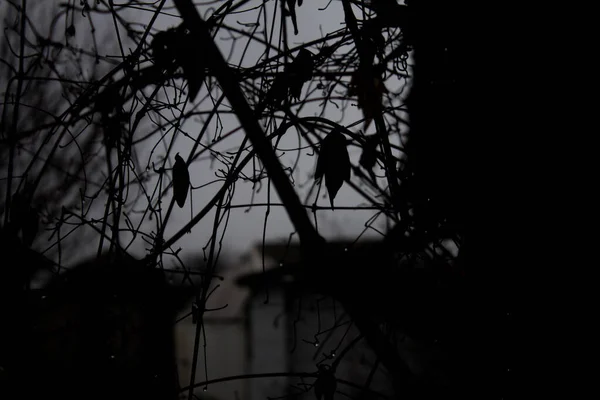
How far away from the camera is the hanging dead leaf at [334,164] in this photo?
840 millimetres

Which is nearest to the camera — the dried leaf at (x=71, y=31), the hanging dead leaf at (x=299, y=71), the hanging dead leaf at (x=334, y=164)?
the hanging dead leaf at (x=334, y=164)

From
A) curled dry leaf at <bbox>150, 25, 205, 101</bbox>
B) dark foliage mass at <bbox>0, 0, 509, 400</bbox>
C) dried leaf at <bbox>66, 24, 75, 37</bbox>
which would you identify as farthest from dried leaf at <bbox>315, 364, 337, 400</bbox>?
dried leaf at <bbox>66, 24, 75, 37</bbox>

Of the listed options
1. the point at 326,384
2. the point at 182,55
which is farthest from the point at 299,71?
the point at 326,384

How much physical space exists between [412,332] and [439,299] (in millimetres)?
113

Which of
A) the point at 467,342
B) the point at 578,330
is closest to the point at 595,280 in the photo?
the point at 578,330

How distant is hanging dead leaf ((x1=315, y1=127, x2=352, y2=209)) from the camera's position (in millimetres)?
840

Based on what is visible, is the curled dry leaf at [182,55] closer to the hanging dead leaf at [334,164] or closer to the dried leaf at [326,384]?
the hanging dead leaf at [334,164]

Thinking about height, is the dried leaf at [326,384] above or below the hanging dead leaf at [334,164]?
below

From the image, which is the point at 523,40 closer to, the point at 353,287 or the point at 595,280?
the point at 595,280

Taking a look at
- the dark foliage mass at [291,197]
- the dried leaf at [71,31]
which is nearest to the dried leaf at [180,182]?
the dark foliage mass at [291,197]

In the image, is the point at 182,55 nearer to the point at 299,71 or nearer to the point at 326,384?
the point at 299,71

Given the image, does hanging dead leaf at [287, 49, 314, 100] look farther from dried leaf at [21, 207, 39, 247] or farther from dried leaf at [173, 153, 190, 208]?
dried leaf at [21, 207, 39, 247]

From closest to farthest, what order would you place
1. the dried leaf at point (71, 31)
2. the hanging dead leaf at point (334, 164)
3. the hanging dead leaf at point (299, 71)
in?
the hanging dead leaf at point (334, 164)
the hanging dead leaf at point (299, 71)
the dried leaf at point (71, 31)

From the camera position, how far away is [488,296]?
96cm
